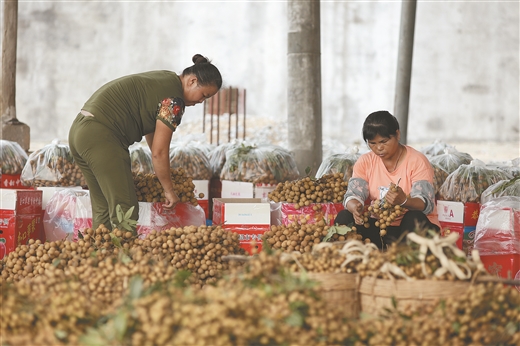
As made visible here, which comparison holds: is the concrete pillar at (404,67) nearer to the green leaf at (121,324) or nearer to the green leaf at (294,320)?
the green leaf at (294,320)

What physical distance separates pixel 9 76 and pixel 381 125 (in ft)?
13.3

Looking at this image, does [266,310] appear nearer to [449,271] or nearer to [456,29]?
[449,271]

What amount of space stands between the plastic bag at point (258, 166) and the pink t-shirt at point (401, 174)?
1.51m

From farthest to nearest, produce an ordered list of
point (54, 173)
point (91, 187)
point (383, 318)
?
point (54, 173)
point (91, 187)
point (383, 318)

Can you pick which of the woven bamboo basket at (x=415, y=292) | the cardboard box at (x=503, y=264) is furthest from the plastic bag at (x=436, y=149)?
the woven bamboo basket at (x=415, y=292)

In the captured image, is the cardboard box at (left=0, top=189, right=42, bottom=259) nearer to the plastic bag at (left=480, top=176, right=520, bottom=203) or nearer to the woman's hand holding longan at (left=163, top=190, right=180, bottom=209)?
the woman's hand holding longan at (left=163, top=190, right=180, bottom=209)

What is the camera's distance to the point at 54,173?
472cm

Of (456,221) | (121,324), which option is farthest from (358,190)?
(121,324)

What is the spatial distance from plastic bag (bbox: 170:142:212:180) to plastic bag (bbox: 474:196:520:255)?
2.34 metres

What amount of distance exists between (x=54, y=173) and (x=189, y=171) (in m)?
1.11

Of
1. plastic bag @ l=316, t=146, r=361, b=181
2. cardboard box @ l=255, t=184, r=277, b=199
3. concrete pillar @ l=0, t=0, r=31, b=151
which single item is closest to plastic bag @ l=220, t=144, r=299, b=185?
cardboard box @ l=255, t=184, r=277, b=199

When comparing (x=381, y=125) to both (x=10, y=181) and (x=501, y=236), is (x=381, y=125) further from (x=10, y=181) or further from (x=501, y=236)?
(x=10, y=181)

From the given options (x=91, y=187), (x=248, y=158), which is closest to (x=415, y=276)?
(x=91, y=187)

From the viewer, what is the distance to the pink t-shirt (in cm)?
347
